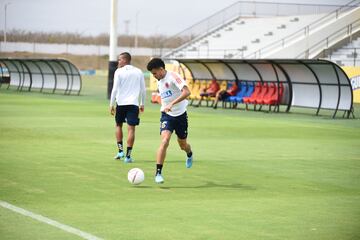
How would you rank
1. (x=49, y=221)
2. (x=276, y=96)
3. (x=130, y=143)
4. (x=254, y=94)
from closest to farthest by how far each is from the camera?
(x=49, y=221), (x=130, y=143), (x=276, y=96), (x=254, y=94)

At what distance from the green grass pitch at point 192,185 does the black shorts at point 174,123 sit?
812mm

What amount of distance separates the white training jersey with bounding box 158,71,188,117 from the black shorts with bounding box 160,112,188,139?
69 millimetres

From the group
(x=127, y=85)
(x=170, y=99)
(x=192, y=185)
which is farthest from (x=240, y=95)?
(x=192, y=185)

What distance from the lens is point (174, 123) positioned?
1361 centimetres

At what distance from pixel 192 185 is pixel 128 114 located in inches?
155

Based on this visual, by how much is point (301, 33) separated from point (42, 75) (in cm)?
1825

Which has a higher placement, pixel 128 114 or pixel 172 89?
pixel 172 89

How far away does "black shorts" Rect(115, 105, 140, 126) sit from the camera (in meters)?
16.5

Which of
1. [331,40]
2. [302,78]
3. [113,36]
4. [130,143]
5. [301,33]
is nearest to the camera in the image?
[130,143]

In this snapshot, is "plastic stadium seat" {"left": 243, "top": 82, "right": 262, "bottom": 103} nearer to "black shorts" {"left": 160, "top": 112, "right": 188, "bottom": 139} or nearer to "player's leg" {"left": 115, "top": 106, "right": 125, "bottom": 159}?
"player's leg" {"left": 115, "top": 106, "right": 125, "bottom": 159}

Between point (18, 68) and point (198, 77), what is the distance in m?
19.5

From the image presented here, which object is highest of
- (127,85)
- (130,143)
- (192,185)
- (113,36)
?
(113,36)

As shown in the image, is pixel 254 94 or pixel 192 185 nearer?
pixel 192 185

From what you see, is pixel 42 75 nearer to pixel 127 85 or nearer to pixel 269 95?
pixel 269 95
